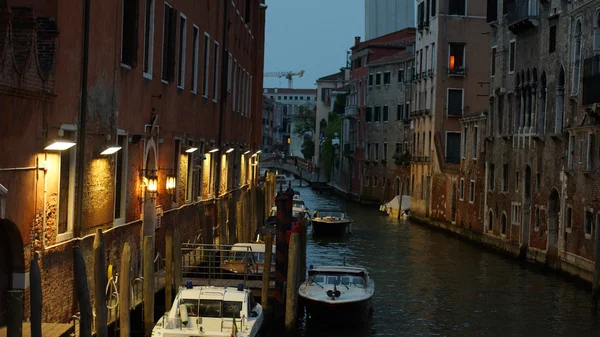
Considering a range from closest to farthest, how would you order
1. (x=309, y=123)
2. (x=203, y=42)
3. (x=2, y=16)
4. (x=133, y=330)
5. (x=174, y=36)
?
(x=2, y=16)
(x=133, y=330)
(x=174, y=36)
(x=203, y=42)
(x=309, y=123)

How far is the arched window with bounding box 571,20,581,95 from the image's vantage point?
2542cm

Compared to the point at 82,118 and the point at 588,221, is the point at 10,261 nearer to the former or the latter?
the point at 82,118

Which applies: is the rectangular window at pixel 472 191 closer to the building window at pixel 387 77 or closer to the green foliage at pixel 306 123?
the building window at pixel 387 77

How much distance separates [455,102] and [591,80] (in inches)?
882

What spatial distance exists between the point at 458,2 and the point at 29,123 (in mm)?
36931

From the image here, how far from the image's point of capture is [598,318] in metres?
19.8

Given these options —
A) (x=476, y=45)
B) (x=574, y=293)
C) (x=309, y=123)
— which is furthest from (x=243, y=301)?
(x=309, y=123)

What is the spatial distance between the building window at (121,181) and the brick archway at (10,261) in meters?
Answer: 4.35

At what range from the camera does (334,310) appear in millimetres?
17922

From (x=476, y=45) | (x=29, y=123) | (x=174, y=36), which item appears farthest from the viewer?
(x=476, y=45)

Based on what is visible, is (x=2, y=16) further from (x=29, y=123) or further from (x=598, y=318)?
(x=598, y=318)

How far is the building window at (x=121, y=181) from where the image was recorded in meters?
15.3

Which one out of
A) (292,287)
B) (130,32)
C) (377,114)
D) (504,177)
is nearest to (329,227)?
(504,177)

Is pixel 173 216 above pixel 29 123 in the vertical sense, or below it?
below
